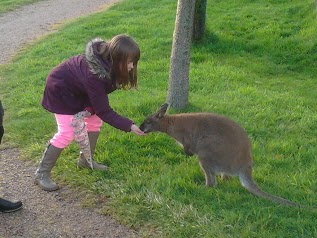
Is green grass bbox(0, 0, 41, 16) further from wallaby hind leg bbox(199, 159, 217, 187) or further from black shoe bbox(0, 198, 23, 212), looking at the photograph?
wallaby hind leg bbox(199, 159, 217, 187)

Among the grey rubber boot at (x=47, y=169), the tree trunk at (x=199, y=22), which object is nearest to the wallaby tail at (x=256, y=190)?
the grey rubber boot at (x=47, y=169)

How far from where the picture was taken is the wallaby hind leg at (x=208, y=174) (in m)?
4.58

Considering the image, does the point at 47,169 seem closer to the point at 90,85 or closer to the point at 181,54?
the point at 90,85

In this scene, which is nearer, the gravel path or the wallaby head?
the gravel path

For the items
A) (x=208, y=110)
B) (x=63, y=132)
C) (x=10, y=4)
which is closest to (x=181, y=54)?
(x=208, y=110)

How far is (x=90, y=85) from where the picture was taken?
4.45 meters

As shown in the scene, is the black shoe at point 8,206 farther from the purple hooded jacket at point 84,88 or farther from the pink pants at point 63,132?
the purple hooded jacket at point 84,88

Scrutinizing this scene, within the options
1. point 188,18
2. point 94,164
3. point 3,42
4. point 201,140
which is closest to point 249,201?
point 201,140

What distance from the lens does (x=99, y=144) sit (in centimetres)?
561

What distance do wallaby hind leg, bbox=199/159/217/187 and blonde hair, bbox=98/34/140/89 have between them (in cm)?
99

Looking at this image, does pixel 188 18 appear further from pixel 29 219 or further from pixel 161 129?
pixel 29 219

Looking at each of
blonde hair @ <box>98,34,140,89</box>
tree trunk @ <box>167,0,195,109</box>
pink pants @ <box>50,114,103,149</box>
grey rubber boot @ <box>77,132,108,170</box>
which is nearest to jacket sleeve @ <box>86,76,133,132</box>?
blonde hair @ <box>98,34,140,89</box>

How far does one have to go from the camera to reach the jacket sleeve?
14.6ft

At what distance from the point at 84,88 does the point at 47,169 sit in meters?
0.90
